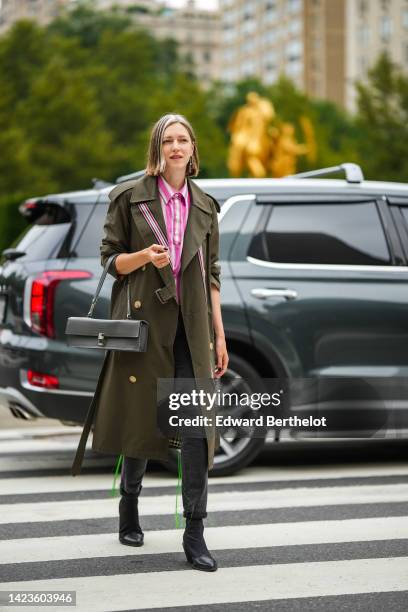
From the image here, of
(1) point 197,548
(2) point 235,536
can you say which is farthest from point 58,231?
(1) point 197,548

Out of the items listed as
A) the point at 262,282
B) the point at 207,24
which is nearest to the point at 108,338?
the point at 262,282

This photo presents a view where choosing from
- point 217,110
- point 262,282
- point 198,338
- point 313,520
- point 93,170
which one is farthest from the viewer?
point 217,110

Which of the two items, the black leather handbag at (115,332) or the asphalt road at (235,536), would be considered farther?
the black leather handbag at (115,332)

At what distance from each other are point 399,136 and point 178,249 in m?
30.7

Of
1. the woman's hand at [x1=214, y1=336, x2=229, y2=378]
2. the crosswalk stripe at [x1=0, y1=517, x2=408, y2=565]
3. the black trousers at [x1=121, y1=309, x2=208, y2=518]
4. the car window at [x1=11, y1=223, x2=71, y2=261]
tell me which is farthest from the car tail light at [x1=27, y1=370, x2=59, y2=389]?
the black trousers at [x1=121, y1=309, x2=208, y2=518]

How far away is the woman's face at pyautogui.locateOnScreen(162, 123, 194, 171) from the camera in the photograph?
14.9 ft

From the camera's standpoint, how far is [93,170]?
165 ft

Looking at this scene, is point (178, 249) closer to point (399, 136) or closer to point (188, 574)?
point (188, 574)

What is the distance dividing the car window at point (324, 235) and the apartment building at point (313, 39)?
9301cm

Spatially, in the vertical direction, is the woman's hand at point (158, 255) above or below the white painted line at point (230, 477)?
above

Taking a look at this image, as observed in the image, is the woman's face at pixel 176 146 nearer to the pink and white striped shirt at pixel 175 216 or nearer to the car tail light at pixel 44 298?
the pink and white striped shirt at pixel 175 216

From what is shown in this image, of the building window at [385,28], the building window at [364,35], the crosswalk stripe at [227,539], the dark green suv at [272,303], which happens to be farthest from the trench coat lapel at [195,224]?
the building window at [364,35]

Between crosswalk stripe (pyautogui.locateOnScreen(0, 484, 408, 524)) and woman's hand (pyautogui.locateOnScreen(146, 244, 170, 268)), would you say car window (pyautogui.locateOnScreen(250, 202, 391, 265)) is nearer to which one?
crosswalk stripe (pyautogui.locateOnScreen(0, 484, 408, 524))

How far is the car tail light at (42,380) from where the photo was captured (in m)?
6.73
